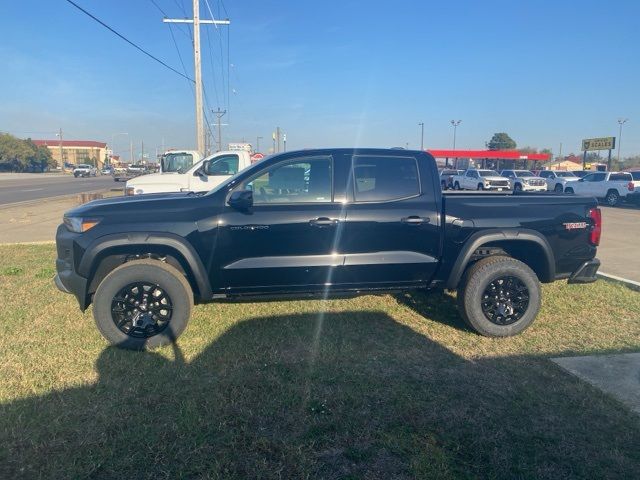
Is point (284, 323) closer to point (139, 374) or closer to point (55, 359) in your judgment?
point (139, 374)

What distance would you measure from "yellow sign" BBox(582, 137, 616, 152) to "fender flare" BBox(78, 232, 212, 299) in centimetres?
5356

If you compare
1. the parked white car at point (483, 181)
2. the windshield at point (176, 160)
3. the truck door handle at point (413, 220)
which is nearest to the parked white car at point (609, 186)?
the parked white car at point (483, 181)

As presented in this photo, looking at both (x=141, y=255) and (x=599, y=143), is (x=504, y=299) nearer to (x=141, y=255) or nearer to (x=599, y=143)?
(x=141, y=255)

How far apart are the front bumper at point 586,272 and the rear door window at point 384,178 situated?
74.3 inches

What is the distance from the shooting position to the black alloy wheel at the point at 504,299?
474cm

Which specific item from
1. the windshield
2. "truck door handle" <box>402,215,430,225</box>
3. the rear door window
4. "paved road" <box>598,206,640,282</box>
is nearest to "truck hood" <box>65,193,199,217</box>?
the rear door window

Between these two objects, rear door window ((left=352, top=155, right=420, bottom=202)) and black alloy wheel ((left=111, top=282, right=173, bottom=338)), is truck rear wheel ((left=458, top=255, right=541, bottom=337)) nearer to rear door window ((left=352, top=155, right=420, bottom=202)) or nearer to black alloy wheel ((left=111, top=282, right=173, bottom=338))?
rear door window ((left=352, top=155, right=420, bottom=202))

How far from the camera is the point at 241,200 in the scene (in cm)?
430

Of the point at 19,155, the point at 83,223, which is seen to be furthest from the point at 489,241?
the point at 19,155

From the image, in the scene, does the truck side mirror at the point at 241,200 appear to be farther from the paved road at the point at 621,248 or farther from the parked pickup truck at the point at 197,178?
the parked pickup truck at the point at 197,178

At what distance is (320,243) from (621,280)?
481 centimetres

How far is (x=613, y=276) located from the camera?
7027 millimetres

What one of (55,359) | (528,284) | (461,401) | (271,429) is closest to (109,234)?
(55,359)

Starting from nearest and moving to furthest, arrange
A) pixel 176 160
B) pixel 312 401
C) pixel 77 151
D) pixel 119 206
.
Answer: pixel 312 401
pixel 119 206
pixel 176 160
pixel 77 151
